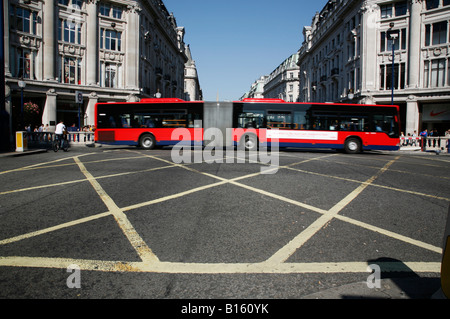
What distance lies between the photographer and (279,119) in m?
19.5

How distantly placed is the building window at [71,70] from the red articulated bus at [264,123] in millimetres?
17414

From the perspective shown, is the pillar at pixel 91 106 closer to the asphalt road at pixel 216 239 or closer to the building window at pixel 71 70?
the building window at pixel 71 70

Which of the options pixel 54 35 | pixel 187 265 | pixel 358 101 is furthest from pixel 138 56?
pixel 187 265

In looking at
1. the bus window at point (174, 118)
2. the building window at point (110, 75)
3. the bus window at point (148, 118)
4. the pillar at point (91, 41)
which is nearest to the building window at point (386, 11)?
the bus window at point (174, 118)

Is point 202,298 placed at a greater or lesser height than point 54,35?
lesser

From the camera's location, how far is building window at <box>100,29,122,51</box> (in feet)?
119

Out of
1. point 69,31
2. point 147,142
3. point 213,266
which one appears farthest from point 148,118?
point 69,31

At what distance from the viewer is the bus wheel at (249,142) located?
1962cm

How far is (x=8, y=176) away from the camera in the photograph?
29.6 feet

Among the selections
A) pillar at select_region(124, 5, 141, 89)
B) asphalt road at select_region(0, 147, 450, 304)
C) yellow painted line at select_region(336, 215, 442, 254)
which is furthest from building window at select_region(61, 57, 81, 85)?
yellow painted line at select_region(336, 215, 442, 254)
